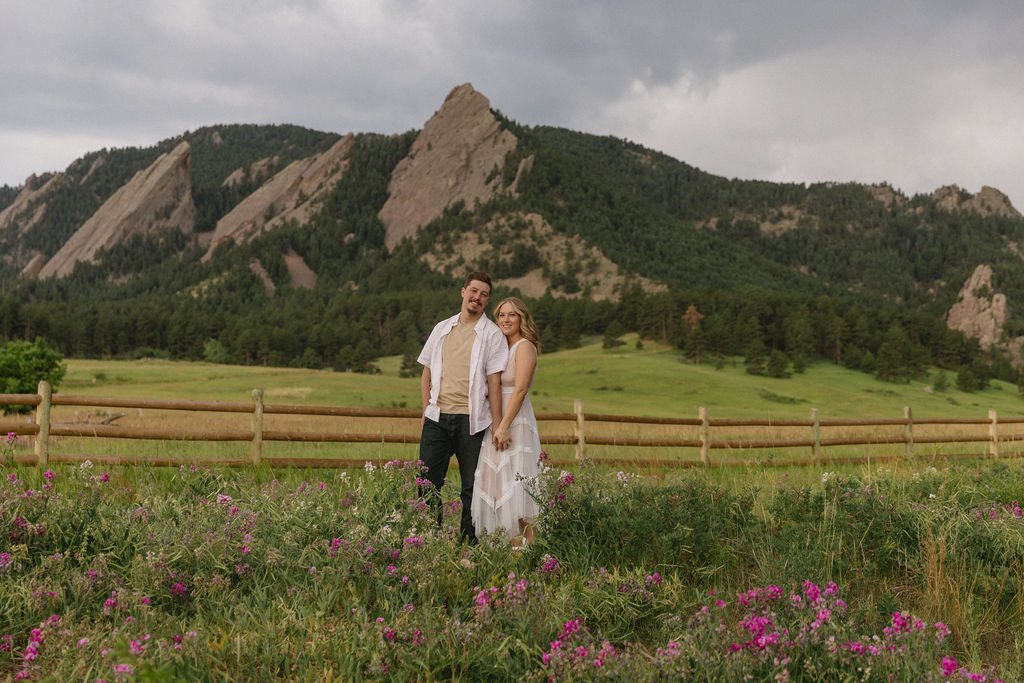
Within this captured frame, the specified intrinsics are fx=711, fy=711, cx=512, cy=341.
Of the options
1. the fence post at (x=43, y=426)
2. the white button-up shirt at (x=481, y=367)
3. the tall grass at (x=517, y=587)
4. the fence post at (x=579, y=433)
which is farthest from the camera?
the fence post at (x=579, y=433)

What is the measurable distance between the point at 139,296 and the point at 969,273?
189466 millimetres

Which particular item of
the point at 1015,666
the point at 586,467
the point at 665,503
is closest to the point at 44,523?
the point at 586,467

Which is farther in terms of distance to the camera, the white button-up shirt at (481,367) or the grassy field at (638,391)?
the grassy field at (638,391)

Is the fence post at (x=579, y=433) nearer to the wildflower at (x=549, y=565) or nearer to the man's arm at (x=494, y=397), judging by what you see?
the man's arm at (x=494, y=397)

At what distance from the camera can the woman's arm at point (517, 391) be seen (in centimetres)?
515

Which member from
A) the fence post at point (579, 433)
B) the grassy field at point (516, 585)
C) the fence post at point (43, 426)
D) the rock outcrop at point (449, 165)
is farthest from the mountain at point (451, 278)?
the grassy field at point (516, 585)

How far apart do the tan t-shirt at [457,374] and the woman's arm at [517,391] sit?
357mm

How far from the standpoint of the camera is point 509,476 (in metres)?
5.27

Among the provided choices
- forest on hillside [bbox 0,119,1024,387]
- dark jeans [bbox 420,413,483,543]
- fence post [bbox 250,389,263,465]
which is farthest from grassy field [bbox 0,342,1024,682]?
forest on hillside [bbox 0,119,1024,387]

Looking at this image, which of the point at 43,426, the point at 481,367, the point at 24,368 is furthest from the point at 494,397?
the point at 24,368

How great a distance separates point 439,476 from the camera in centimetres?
564

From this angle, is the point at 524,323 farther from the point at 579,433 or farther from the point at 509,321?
the point at 579,433

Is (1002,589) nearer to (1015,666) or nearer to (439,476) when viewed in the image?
(1015,666)

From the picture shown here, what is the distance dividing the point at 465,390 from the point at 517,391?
1.50ft
